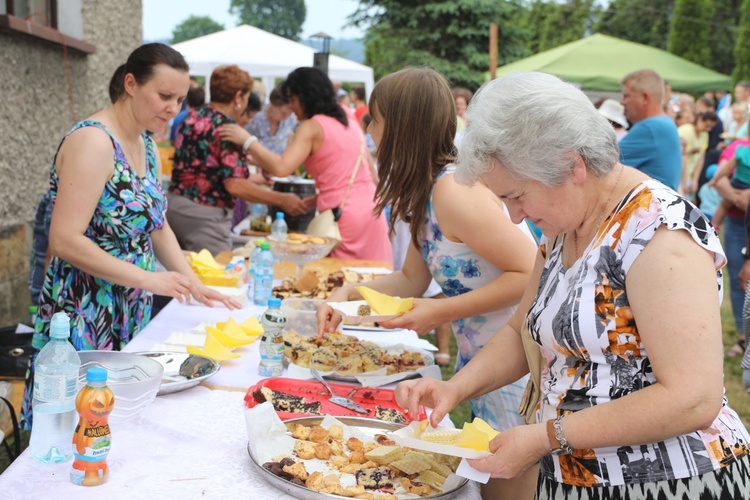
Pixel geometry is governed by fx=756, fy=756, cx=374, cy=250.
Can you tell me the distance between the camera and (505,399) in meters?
2.24

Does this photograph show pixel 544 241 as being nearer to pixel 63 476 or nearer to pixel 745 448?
pixel 745 448

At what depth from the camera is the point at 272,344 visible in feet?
7.30

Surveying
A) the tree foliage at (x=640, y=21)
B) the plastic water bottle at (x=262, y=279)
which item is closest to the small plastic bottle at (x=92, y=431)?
the plastic water bottle at (x=262, y=279)

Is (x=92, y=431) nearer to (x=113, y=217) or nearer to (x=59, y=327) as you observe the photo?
(x=59, y=327)

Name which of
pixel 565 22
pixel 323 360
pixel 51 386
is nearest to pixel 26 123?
pixel 323 360

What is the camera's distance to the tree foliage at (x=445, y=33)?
2367 centimetres

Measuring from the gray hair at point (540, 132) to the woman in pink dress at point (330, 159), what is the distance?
320cm

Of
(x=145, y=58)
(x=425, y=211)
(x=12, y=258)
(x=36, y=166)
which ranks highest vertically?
(x=145, y=58)

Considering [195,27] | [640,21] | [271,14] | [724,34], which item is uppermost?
[640,21]

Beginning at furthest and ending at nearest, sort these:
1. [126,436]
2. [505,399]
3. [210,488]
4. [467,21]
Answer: [467,21] → [505,399] → [126,436] → [210,488]

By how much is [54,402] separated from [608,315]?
1112mm

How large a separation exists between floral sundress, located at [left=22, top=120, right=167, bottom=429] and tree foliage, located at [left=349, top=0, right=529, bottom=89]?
843 inches

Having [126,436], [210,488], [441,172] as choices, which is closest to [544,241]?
[441,172]

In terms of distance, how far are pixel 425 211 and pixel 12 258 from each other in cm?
345
